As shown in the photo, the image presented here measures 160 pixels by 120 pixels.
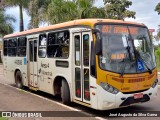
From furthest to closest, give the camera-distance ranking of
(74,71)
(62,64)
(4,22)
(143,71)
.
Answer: (4,22) < (62,64) < (74,71) < (143,71)

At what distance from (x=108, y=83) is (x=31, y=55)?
19.2 feet

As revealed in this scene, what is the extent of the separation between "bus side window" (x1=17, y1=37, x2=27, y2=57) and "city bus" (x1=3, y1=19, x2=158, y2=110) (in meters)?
3.11

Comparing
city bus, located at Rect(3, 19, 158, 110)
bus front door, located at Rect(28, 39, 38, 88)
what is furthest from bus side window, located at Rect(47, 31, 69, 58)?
bus front door, located at Rect(28, 39, 38, 88)

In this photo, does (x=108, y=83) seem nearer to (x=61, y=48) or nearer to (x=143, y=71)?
(x=143, y=71)

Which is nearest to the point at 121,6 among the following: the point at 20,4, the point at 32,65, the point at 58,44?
the point at 20,4

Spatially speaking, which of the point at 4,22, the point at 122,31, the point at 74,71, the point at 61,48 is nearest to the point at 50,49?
the point at 61,48

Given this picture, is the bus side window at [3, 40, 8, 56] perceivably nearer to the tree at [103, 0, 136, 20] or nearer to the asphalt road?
the asphalt road

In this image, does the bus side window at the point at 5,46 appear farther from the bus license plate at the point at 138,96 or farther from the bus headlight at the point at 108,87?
the bus license plate at the point at 138,96

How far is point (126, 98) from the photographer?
341 inches

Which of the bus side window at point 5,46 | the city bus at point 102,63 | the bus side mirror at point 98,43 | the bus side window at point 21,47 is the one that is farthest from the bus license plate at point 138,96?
the bus side window at point 5,46

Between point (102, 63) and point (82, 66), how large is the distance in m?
0.97

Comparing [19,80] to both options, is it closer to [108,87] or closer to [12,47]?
[12,47]

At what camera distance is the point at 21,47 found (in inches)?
580

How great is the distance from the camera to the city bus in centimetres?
855
